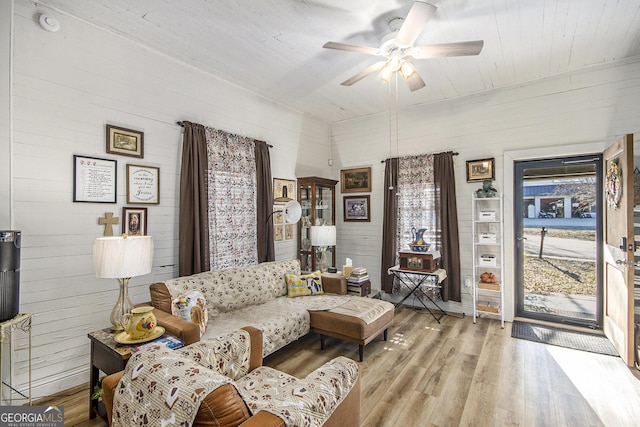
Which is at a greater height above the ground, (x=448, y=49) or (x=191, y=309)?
(x=448, y=49)

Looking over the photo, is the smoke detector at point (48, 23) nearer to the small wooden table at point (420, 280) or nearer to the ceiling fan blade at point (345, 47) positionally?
the ceiling fan blade at point (345, 47)

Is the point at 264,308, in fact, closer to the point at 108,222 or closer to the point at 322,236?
the point at 322,236

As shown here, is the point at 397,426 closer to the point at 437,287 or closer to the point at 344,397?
the point at 344,397

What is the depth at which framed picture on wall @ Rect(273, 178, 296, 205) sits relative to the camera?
4.46 metres

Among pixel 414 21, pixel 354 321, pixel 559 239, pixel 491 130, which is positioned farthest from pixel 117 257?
pixel 559 239

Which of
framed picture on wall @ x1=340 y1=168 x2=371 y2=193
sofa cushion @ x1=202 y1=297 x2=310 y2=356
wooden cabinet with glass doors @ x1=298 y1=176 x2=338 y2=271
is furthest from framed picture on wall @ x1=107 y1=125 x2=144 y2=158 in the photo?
framed picture on wall @ x1=340 y1=168 x2=371 y2=193

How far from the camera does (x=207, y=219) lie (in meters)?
3.42

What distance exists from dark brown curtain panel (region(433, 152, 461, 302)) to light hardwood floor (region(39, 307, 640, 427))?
74 centimetres

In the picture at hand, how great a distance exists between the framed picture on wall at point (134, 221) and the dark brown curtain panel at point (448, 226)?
370cm

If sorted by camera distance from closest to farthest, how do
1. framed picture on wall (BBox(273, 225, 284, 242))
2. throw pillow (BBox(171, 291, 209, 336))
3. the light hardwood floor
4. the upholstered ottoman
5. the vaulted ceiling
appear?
1. the light hardwood floor
2. the vaulted ceiling
3. throw pillow (BBox(171, 291, 209, 336))
4. the upholstered ottoman
5. framed picture on wall (BBox(273, 225, 284, 242))

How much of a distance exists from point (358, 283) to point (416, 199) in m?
1.63

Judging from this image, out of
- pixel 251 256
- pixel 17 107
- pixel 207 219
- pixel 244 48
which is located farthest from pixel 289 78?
pixel 17 107

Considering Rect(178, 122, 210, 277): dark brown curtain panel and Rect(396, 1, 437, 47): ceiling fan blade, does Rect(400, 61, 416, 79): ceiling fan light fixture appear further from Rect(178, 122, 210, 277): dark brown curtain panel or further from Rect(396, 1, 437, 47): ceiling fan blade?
Rect(178, 122, 210, 277): dark brown curtain panel

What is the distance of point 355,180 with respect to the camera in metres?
5.27
